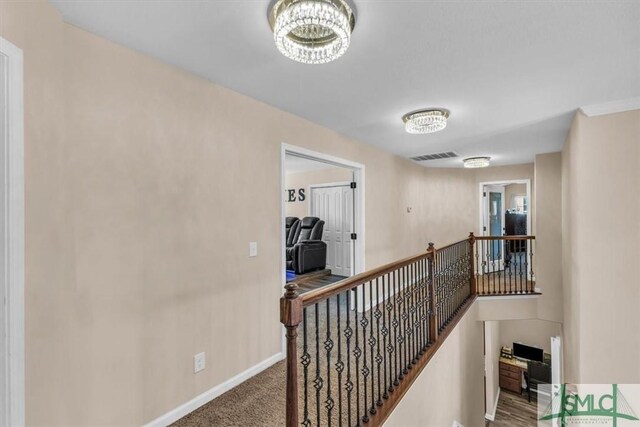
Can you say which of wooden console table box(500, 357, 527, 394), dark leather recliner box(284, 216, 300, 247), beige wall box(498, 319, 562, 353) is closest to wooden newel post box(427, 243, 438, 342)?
dark leather recliner box(284, 216, 300, 247)

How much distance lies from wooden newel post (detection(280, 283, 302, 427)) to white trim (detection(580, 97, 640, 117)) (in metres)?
3.24

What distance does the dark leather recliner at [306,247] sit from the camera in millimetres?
5848

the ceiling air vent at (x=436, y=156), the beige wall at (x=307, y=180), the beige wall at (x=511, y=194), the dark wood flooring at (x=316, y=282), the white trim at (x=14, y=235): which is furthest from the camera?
the beige wall at (x=511, y=194)

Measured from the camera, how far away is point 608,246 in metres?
2.80

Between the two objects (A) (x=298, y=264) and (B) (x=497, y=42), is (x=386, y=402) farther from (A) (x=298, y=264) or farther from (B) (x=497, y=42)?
(A) (x=298, y=264)

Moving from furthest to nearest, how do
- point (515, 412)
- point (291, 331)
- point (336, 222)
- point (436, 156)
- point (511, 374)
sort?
1. point (511, 374)
2. point (515, 412)
3. point (336, 222)
4. point (436, 156)
5. point (291, 331)

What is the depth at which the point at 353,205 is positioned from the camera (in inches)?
164

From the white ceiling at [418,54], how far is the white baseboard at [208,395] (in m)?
2.29

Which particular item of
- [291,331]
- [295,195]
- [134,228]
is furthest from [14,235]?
[295,195]

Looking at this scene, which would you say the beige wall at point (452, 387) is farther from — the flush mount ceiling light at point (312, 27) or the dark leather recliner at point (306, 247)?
the dark leather recliner at point (306, 247)

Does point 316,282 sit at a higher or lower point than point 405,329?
lower

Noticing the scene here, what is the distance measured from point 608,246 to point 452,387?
88.7 inches

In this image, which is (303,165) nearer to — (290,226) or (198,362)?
(290,226)

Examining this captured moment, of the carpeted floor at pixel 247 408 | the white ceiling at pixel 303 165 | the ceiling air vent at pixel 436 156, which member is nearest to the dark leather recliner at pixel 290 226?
the white ceiling at pixel 303 165
